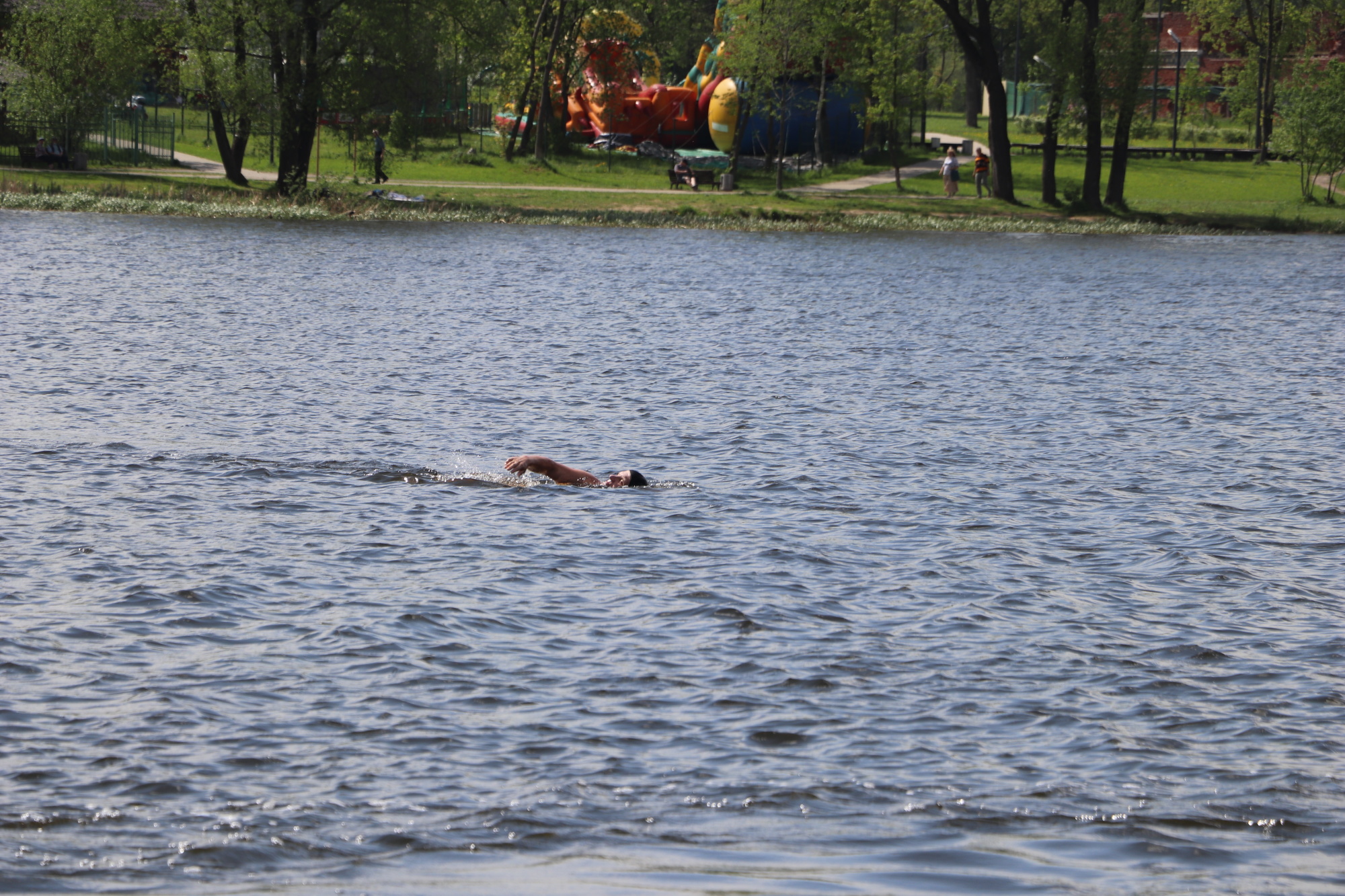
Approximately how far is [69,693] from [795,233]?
48.5m

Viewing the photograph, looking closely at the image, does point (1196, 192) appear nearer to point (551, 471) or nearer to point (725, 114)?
point (725, 114)

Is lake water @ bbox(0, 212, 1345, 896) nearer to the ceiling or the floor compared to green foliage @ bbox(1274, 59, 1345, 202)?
nearer to the floor

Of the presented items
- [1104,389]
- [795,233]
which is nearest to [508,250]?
[795,233]

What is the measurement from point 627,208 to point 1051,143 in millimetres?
18155

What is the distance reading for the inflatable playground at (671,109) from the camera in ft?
247

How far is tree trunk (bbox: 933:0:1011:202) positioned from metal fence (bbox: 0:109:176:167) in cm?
3449

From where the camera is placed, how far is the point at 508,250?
4675 cm

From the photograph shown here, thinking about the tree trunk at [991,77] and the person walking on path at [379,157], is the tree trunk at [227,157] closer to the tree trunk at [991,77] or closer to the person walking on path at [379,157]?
the person walking on path at [379,157]

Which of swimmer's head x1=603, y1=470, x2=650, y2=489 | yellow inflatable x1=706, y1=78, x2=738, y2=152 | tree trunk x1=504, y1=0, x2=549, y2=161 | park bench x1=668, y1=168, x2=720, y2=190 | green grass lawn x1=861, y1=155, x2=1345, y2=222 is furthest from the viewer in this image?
tree trunk x1=504, y1=0, x2=549, y2=161

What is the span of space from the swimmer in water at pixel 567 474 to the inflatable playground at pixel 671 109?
59.1m

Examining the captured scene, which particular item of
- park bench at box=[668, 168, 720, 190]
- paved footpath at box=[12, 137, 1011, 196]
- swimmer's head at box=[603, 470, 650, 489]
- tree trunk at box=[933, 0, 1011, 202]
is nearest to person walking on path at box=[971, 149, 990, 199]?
tree trunk at box=[933, 0, 1011, 202]

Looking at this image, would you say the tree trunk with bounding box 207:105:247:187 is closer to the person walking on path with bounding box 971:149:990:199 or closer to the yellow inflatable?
the yellow inflatable

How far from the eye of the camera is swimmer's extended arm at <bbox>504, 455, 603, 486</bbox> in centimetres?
1562

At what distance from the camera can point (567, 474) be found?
15867 millimetres
